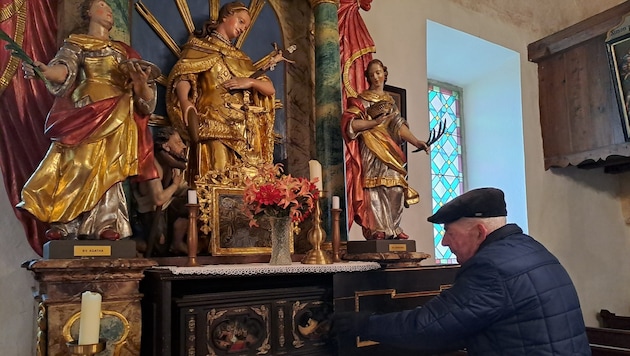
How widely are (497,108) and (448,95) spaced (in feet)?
1.96

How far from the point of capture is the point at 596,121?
18.2 feet

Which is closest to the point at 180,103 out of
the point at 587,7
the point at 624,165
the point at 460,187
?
the point at 460,187

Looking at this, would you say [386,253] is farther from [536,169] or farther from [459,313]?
[536,169]

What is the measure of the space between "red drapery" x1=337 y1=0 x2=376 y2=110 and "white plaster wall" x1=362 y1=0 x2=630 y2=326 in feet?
1.69

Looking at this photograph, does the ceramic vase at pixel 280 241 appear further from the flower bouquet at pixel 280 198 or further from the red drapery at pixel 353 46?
the red drapery at pixel 353 46

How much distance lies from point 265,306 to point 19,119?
1582 mm

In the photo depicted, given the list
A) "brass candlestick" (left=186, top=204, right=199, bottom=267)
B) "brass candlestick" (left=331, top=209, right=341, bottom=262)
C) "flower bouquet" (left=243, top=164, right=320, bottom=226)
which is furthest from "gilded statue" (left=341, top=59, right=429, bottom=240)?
"brass candlestick" (left=186, top=204, right=199, bottom=267)

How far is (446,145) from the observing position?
622 centimetres

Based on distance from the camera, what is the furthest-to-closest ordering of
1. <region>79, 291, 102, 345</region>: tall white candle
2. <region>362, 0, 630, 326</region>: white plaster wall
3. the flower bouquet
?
<region>362, 0, 630, 326</region>: white plaster wall, the flower bouquet, <region>79, 291, 102, 345</region>: tall white candle

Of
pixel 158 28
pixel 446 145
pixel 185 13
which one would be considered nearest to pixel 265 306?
pixel 158 28

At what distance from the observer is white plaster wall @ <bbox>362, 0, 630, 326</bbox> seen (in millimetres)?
4801

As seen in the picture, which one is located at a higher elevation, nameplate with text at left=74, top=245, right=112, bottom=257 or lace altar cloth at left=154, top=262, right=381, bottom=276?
nameplate with text at left=74, top=245, right=112, bottom=257

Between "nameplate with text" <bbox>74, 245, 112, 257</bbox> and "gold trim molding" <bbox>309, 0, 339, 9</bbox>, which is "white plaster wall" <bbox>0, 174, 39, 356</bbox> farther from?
"gold trim molding" <bbox>309, 0, 339, 9</bbox>

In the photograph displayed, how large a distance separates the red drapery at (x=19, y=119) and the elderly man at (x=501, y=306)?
1.96 meters
